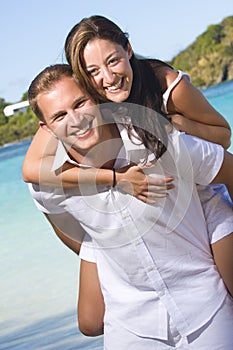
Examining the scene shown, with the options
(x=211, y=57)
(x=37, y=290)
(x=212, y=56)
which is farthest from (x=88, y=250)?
(x=212, y=56)

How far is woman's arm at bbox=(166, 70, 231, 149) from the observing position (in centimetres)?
207

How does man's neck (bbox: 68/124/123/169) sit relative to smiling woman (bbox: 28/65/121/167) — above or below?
below

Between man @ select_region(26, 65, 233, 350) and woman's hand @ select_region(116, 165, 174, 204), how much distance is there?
2 cm

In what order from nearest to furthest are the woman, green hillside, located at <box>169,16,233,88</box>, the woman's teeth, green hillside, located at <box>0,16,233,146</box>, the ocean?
the woman's teeth < the woman < the ocean < green hillside, located at <box>0,16,233,146</box> < green hillside, located at <box>169,16,233,88</box>

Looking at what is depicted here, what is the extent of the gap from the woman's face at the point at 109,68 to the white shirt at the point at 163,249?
142 millimetres

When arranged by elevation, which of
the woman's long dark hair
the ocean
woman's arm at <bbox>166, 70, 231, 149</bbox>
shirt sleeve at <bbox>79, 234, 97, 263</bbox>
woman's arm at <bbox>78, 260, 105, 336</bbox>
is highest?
the woman's long dark hair

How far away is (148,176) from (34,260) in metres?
4.50

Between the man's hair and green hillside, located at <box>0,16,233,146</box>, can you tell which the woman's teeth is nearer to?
the man's hair

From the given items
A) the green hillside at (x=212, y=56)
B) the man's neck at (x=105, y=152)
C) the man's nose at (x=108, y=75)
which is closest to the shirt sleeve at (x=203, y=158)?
the man's neck at (x=105, y=152)

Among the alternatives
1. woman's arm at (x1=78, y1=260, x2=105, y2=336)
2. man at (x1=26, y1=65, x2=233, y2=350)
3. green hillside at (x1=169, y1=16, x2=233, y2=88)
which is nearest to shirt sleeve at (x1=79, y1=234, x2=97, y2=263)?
woman's arm at (x1=78, y1=260, x2=105, y2=336)

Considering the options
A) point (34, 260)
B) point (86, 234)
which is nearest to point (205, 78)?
point (34, 260)

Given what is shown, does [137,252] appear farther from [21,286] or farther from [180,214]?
[21,286]

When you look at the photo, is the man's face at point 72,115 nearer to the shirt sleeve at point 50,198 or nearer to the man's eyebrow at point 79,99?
the man's eyebrow at point 79,99

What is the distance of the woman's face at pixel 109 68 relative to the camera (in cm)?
191
